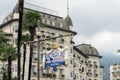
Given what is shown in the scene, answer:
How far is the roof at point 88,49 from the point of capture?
5511 inches

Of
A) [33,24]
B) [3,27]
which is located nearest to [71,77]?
[3,27]

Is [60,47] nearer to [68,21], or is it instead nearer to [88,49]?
[68,21]

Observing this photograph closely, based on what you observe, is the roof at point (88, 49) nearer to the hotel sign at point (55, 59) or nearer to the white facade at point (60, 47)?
the white facade at point (60, 47)

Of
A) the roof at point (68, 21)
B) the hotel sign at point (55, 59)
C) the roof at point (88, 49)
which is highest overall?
the roof at point (68, 21)

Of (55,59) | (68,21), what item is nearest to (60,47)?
Result: (68,21)

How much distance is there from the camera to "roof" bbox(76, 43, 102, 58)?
140 metres

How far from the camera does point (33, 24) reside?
242ft

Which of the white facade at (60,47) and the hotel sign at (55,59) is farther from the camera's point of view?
the white facade at (60,47)

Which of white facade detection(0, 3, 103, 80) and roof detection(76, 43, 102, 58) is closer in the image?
white facade detection(0, 3, 103, 80)

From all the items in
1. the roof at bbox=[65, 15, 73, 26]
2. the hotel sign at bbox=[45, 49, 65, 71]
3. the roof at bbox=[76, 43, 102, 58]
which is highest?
the roof at bbox=[65, 15, 73, 26]

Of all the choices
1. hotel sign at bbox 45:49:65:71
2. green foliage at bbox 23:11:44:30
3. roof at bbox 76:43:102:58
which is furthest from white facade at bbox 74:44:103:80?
hotel sign at bbox 45:49:65:71

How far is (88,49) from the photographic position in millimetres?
141500

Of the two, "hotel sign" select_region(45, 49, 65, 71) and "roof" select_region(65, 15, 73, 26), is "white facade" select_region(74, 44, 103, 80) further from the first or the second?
"hotel sign" select_region(45, 49, 65, 71)

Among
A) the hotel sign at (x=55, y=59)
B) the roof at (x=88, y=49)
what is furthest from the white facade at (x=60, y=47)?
the hotel sign at (x=55, y=59)
